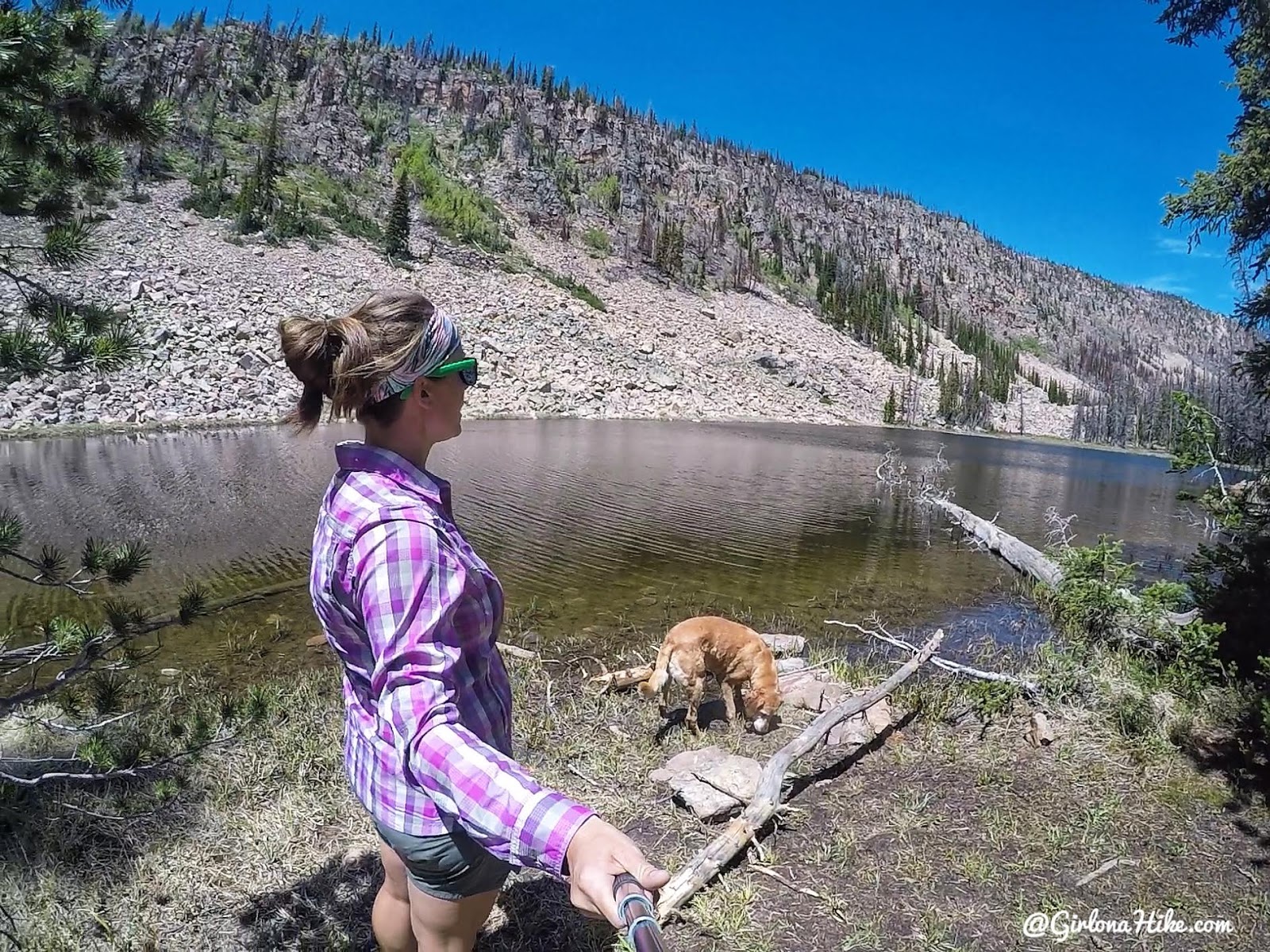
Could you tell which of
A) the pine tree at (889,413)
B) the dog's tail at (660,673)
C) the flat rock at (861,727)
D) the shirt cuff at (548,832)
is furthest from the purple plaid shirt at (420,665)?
the pine tree at (889,413)

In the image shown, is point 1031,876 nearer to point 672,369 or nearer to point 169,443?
point 169,443

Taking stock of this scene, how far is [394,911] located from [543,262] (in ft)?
235

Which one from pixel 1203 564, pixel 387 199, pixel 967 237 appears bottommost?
pixel 1203 564

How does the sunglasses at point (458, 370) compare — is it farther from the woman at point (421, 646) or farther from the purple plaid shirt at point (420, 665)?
the purple plaid shirt at point (420, 665)

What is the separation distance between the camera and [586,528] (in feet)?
49.4

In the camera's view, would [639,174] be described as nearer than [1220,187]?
No

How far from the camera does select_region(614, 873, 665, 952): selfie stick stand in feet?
3.49

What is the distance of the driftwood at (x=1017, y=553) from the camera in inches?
340

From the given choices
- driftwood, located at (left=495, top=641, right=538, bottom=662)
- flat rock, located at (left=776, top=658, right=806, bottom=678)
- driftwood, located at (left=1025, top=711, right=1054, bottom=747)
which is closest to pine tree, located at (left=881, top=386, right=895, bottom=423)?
flat rock, located at (left=776, top=658, right=806, bottom=678)

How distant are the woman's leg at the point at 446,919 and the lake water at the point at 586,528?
6.71m

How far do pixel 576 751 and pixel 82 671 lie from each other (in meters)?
3.09

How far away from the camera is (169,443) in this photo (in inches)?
879

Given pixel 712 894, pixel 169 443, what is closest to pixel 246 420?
pixel 169 443

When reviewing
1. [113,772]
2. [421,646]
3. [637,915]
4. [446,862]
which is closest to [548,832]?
[637,915]
